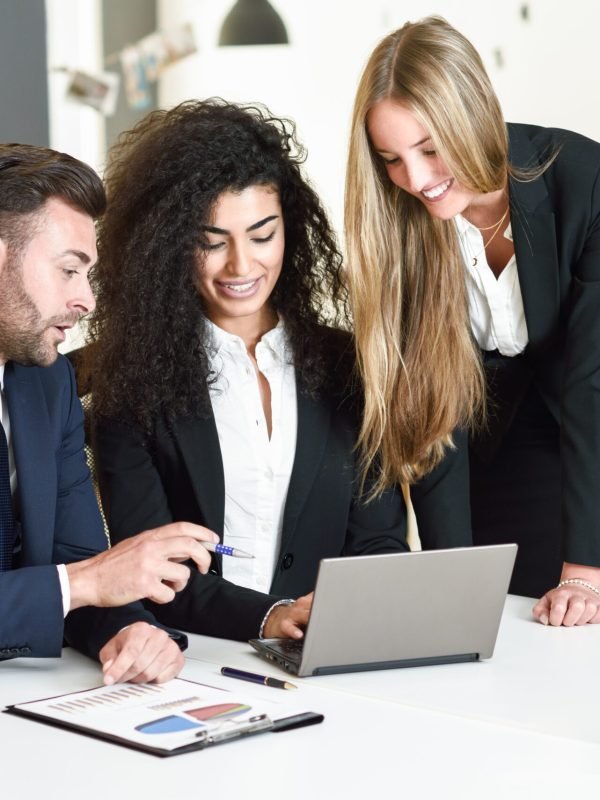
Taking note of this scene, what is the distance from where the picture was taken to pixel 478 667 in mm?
1651

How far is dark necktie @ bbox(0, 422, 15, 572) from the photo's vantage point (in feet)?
6.21

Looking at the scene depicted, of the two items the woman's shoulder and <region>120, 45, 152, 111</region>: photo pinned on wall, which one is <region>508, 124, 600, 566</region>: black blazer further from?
<region>120, 45, 152, 111</region>: photo pinned on wall

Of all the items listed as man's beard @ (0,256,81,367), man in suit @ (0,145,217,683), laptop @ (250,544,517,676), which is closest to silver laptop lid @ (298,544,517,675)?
laptop @ (250,544,517,676)

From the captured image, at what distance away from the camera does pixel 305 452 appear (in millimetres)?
2271

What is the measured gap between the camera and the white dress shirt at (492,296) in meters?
2.31

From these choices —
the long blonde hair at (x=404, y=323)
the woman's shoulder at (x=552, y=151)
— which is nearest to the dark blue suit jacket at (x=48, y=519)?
the long blonde hair at (x=404, y=323)

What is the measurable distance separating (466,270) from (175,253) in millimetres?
574

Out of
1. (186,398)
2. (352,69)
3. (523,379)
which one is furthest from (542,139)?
(352,69)

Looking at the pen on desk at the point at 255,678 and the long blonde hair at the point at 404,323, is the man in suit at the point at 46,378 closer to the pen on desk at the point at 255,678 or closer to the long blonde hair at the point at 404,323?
the pen on desk at the point at 255,678

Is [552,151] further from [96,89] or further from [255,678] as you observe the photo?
[96,89]

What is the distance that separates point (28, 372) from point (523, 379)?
1.01 metres

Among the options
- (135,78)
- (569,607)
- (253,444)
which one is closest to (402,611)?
(569,607)

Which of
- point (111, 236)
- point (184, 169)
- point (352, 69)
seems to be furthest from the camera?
point (352, 69)

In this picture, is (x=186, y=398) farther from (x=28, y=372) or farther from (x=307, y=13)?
(x=307, y=13)
